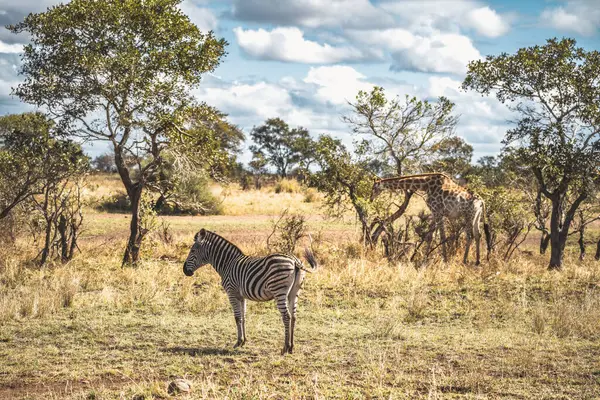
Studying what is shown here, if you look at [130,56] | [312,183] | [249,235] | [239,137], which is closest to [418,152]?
[312,183]

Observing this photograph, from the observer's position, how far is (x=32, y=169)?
582 inches

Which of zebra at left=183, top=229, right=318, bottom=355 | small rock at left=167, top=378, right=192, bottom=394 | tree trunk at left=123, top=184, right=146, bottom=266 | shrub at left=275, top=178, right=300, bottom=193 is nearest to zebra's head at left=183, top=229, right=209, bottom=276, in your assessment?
zebra at left=183, top=229, right=318, bottom=355

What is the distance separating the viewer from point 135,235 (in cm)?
1595

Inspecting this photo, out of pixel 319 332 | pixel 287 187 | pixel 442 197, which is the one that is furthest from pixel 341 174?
pixel 287 187

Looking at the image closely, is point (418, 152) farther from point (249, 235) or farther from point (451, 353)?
point (451, 353)

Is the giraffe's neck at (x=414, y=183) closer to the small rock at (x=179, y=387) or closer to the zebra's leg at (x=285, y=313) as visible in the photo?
the zebra's leg at (x=285, y=313)

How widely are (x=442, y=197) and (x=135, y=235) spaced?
25.2 feet

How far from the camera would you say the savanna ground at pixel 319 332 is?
24.7 ft

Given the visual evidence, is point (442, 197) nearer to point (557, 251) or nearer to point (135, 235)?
point (557, 251)

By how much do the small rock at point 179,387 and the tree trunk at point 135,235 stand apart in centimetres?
875

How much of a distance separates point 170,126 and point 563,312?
9227 millimetres

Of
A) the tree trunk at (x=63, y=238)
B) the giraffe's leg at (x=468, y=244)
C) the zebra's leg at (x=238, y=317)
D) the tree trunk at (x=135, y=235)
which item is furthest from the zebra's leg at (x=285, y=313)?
the tree trunk at (x=63, y=238)

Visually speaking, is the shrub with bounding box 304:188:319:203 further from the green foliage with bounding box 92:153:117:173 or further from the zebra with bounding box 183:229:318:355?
the green foliage with bounding box 92:153:117:173

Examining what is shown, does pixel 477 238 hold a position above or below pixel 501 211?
below
